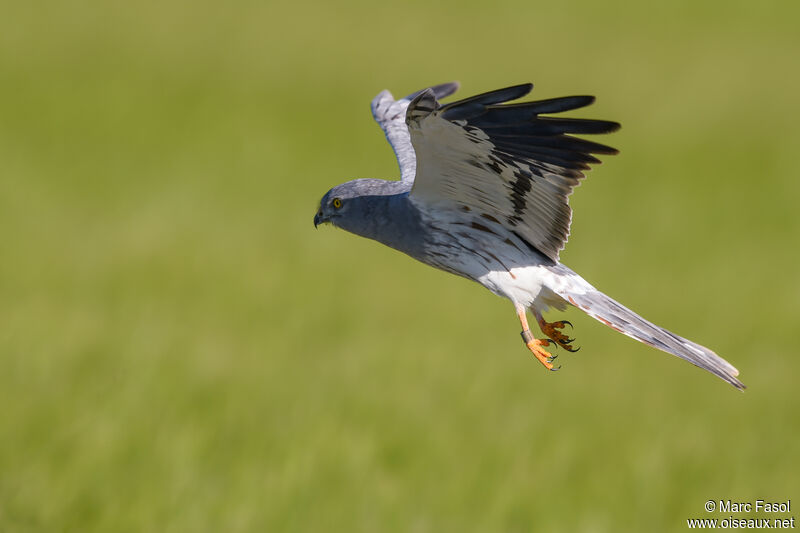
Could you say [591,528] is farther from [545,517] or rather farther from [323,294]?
[323,294]

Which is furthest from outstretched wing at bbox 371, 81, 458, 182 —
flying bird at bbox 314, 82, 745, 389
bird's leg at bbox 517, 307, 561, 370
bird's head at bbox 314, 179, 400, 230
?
bird's leg at bbox 517, 307, 561, 370

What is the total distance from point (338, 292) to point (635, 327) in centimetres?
1292

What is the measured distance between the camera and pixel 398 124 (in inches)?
307

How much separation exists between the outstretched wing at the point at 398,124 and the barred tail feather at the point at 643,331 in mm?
1656

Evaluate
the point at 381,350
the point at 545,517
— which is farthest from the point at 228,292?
the point at 545,517

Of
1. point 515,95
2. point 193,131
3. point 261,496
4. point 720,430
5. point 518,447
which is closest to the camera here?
point 515,95

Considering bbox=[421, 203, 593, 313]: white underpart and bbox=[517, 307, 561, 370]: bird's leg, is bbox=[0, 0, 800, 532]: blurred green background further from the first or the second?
bbox=[517, 307, 561, 370]: bird's leg

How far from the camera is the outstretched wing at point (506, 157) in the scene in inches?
195

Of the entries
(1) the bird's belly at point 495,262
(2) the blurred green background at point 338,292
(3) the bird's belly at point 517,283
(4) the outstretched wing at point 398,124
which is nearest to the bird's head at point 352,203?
(1) the bird's belly at point 495,262

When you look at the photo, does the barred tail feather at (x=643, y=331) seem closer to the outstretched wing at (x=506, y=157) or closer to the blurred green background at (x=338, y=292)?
the outstretched wing at (x=506, y=157)

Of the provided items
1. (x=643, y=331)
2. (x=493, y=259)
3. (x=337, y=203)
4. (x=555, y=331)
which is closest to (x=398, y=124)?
(x=337, y=203)

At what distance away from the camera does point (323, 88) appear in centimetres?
2850

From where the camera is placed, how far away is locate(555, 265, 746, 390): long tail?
17.6 feet

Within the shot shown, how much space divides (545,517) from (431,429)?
2.10m
